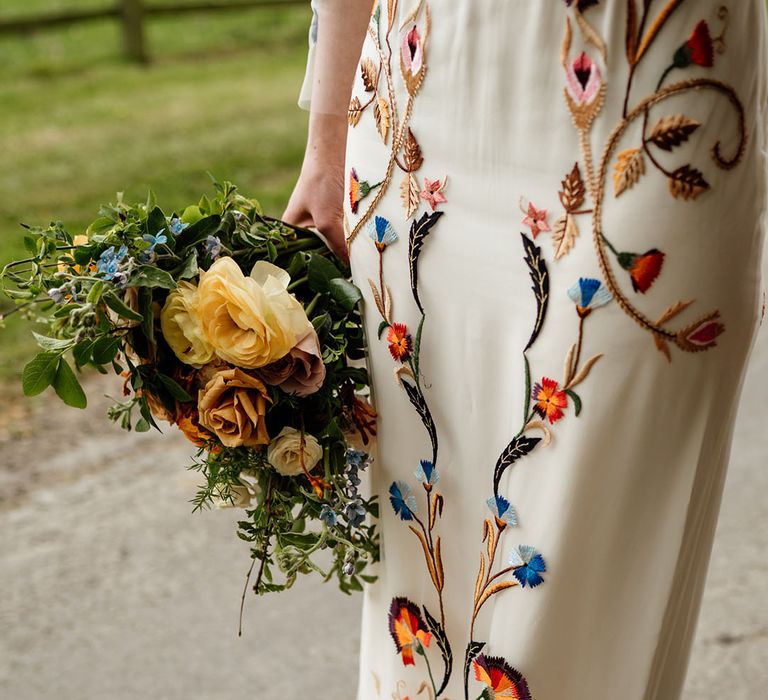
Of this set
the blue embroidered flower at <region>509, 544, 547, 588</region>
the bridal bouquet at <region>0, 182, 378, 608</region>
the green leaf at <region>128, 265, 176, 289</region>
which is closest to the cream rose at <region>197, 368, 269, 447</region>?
the bridal bouquet at <region>0, 182, 378, 608</region>

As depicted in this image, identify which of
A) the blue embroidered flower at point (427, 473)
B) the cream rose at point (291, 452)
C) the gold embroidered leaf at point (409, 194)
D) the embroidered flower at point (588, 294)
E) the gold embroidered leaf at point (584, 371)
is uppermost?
the gold embroidered leaf at point (409, 194)

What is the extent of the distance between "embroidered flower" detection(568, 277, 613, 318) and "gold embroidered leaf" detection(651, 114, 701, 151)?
14 centimetres

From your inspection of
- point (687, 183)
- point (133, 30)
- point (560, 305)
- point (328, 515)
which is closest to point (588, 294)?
point (560, 305)

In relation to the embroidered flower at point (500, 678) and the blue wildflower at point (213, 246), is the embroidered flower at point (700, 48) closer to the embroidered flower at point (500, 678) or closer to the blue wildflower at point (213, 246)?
the blue wildflower at point (213, 246)

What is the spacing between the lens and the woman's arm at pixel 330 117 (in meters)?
1.26

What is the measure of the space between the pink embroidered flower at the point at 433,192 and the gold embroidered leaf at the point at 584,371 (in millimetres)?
234

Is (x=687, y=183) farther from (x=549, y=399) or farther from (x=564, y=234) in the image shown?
(x=549, y=399)

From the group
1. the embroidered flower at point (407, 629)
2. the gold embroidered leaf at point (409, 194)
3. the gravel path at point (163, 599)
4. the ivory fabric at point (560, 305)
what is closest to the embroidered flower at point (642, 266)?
the ivory fabric at point (560, 305)

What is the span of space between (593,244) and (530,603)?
407mm

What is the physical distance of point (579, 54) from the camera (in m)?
0.95

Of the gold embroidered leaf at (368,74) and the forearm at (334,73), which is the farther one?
the forearm at (334,73)

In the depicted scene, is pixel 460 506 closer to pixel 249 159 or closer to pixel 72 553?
pixel 72 553

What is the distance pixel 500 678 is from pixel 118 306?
1.96 ft

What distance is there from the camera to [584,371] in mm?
1017
